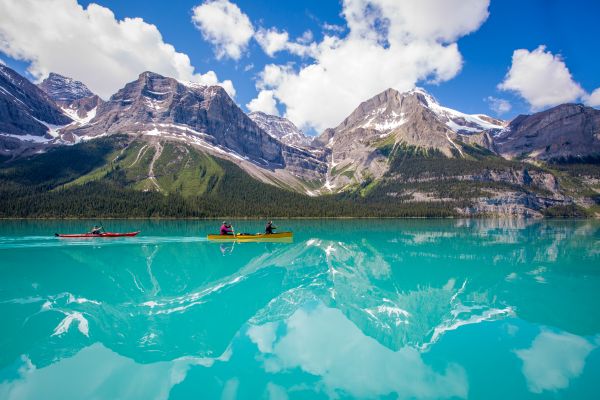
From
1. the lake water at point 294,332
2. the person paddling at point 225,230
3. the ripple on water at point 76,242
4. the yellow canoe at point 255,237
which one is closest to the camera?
the lake water at point 294,332

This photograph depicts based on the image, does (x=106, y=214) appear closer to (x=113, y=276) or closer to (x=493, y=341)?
(x=113, y=276)

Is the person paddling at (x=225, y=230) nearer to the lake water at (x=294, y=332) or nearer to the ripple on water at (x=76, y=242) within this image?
the ripple on water at (x=76, y=242)

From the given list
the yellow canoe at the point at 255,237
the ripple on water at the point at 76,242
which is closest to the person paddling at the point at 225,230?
the yellow canoe at the point at 255,237

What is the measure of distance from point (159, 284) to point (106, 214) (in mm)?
149074

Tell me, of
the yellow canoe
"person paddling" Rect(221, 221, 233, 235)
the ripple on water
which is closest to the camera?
the ripple on water

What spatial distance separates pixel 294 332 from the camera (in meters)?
21.7

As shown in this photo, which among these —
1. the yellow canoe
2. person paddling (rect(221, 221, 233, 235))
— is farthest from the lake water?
person paddling (rect(221, 221, 233, 235))

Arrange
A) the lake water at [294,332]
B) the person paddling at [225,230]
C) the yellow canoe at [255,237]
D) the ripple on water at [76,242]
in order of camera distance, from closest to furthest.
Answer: the lake water at [294,332]
the ripple on water at [76,242]
the yellow canoe at [255,237]
the person paddling at [225,230]

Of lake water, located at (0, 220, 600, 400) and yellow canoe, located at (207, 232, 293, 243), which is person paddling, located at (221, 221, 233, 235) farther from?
lake water, located at (0, 220, 600, 400)

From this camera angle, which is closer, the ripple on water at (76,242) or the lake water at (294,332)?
the lake water at (294,332)

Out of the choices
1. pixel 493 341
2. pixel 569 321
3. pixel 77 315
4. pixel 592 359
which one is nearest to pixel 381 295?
pixel 493 341

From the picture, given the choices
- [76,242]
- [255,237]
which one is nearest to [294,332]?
[255,237]

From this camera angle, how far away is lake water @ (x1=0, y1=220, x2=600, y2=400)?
15164 millimetres

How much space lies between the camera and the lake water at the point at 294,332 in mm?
15164
